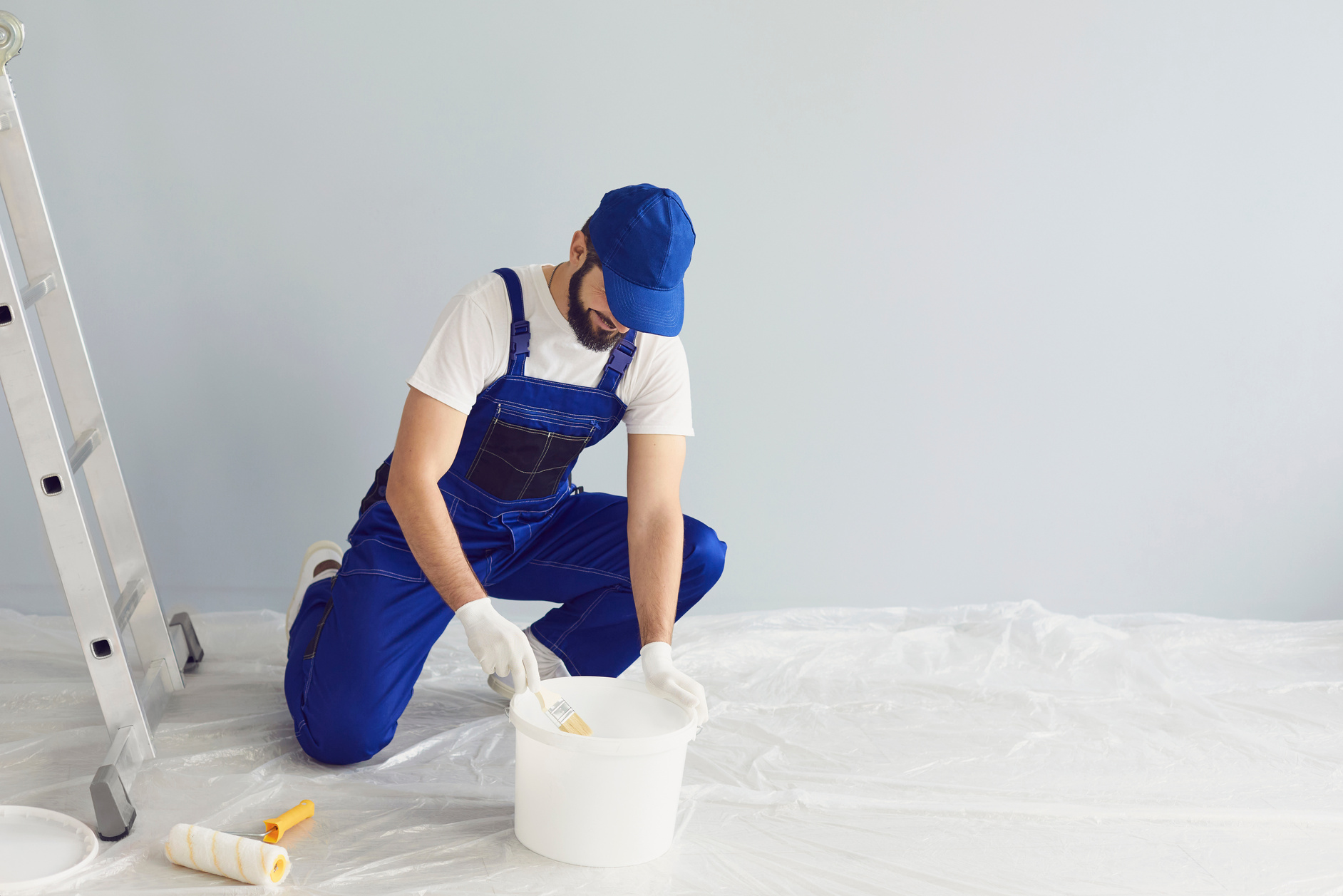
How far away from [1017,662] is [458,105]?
1.80m

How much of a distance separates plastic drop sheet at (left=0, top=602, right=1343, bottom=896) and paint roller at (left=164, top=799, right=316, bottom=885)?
0.03 meters

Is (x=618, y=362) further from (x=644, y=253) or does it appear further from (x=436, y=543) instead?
(x=436, y=543)

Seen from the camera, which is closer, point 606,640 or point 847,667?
point 606,640

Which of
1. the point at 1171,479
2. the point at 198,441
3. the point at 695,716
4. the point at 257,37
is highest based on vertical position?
the point at 257,37

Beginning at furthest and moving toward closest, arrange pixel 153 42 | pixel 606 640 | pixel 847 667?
pixel 847 667 → pixel 153 42 → pixel 606 640

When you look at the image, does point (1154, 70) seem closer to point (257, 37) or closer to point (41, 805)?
point (257, 37)

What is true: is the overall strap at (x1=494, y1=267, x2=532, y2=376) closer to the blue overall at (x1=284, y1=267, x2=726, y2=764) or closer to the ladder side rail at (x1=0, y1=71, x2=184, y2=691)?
the blue overall at (x1=284, y1=267, x2=726, y2=764)

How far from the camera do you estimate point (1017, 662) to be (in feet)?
7.16

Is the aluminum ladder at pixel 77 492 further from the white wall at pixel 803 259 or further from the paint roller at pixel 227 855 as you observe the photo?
the white wall at pixel 803 259

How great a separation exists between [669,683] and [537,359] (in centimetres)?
59

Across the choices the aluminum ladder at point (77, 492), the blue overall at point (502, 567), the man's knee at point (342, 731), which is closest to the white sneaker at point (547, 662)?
the blue overall at point (502, 567)

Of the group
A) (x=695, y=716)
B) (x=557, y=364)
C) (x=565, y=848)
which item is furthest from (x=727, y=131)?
(x=565, y=848)

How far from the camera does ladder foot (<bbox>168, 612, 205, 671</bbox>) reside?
194 centimetres

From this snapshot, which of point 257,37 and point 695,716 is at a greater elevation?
point 257,37
